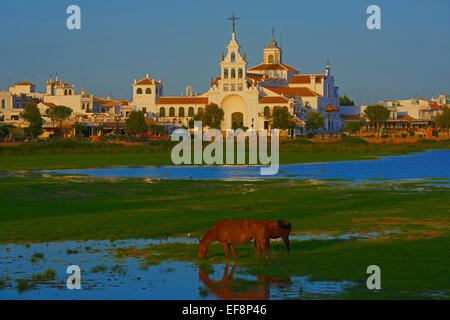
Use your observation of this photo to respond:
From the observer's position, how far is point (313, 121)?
164250 millimetres

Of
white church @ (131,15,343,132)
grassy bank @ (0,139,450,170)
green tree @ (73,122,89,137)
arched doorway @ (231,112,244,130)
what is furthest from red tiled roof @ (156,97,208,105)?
grassy bank @ (0,139,450,170)

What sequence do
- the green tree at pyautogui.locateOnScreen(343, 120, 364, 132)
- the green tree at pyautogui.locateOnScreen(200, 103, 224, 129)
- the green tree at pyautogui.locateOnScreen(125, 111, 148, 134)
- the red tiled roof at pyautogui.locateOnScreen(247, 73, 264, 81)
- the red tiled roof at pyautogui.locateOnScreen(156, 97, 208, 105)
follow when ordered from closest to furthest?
1. the green tree at pyautogui.locateOnScreen(125, 111, 148, 134)
2. the green tree at pyautogui.locateOnScreen(200, 103, 224, 129)
3. the green tree at pyautogui.locateOnScreen(343, 120, 364, 132)
4. the red tiled roof at pyautogui.locateOnScreen(156, 97, 208, 105)
5. the red tiled roof at pyautogui.locateOnScreen(247, 73, 264, 81)

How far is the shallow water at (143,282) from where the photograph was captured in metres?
15.6

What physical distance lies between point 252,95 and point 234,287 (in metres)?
151

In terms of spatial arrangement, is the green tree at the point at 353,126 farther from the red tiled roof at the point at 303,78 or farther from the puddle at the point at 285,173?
the puddle at the point at 285,173

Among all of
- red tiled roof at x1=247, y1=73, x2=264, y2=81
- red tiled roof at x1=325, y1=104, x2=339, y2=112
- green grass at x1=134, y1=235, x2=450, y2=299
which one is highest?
red tiled roof at x1=247, y1=73, x2=264, y2=81

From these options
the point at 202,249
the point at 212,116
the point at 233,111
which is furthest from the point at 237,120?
the point at 202,249

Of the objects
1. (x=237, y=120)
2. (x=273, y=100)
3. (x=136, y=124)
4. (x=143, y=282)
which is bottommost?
(x=143, y=282)

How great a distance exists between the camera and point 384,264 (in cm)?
1839

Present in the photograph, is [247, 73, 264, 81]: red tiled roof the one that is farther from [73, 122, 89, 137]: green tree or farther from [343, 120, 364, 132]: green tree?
[73, 122, 89, 137]: green tree

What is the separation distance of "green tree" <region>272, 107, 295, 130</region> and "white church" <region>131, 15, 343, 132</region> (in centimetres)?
810

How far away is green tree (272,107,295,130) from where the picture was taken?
A: 151 m

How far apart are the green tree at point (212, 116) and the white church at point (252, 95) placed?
744 centimetres

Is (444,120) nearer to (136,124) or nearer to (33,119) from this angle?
(136,124)
